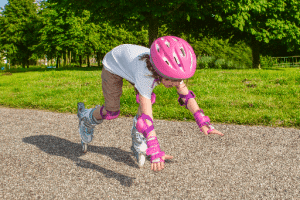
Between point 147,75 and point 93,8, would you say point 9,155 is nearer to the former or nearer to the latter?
point 147,75

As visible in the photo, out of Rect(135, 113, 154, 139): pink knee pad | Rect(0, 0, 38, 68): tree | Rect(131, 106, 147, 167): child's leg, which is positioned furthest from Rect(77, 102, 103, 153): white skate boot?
Rect(0, 0, 38, 68): tree

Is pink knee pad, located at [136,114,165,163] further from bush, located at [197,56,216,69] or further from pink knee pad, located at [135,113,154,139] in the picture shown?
bush, located at [197,56,216,69]

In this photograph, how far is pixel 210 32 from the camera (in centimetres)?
1673

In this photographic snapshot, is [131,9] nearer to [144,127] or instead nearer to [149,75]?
[149,75]

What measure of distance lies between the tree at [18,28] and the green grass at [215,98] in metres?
24.7

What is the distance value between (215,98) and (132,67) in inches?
154

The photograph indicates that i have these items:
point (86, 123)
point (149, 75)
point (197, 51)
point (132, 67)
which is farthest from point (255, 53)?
point (149, 75)

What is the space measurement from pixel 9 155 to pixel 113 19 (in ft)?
38.7

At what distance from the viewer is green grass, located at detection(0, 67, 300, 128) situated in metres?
4.84

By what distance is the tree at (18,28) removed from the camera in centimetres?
3038

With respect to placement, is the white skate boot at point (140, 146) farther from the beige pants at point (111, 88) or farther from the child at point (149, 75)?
the beige pants at point (111, 88)

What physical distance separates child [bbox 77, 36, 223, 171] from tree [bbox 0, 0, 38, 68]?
30.4m

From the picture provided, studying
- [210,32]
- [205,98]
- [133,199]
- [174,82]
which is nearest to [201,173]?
[133,199]

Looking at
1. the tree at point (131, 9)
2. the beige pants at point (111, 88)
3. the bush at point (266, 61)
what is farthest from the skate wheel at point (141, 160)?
the bush at point (266, 61)
